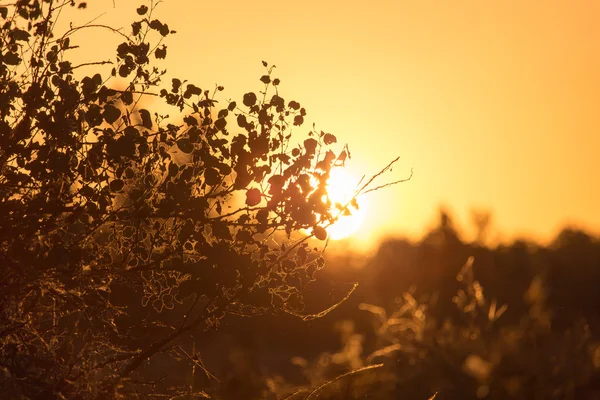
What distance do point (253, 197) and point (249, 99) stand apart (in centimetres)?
99

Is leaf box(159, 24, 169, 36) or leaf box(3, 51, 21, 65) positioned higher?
leaf box(159, 24, 169, 36)

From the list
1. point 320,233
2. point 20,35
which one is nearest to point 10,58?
point 20,35

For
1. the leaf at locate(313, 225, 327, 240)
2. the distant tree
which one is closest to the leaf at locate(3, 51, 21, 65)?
the distant tree

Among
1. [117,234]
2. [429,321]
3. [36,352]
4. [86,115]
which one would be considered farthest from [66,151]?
[429,321]

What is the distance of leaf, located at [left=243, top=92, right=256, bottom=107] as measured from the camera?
365 inches

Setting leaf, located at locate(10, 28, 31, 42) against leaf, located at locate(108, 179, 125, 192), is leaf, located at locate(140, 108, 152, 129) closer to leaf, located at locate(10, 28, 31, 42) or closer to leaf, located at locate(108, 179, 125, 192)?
leaf, located at locate(108, 179, 125, 192)

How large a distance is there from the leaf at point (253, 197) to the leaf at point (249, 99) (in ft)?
2.84

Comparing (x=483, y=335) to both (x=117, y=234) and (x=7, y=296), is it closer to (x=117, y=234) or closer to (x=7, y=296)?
(x=117, y=234)

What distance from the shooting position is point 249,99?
366 inches

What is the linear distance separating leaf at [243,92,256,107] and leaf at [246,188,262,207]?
0.87 metres

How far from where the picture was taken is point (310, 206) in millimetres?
8727

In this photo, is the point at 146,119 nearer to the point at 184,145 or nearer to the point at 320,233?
the point at 184,145

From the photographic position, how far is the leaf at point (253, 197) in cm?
903

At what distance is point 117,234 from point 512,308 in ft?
53.1
